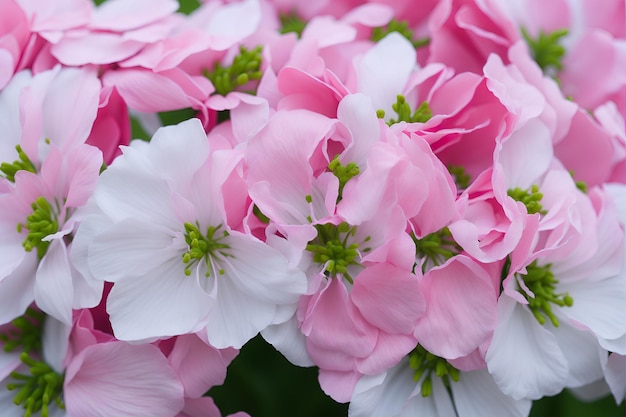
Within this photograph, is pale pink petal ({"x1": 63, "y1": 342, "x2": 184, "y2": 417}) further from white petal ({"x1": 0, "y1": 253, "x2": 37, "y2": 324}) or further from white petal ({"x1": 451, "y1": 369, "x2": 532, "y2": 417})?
white petal ({"x1": 451, "y1": 369, "x2": 532, "y2": 417})

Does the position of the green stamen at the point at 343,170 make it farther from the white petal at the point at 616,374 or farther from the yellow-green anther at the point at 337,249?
the white petal at the point at 616,374

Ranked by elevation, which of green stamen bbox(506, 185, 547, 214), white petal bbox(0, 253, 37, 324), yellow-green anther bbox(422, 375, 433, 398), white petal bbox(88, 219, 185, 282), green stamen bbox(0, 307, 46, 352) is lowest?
yellow-green anther bbox(422, 375, 433, 398)

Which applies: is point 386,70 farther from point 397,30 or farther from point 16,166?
point 16,166

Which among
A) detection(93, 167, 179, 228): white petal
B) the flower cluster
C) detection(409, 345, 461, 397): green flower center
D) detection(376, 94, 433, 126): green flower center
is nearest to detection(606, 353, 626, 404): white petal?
the flower cluster

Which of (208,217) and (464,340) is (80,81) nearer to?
(208,217)

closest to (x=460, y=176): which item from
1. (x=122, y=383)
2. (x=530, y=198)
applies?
(x=530, y=198)

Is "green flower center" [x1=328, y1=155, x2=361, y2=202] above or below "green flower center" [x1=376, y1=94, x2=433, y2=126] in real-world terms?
above
